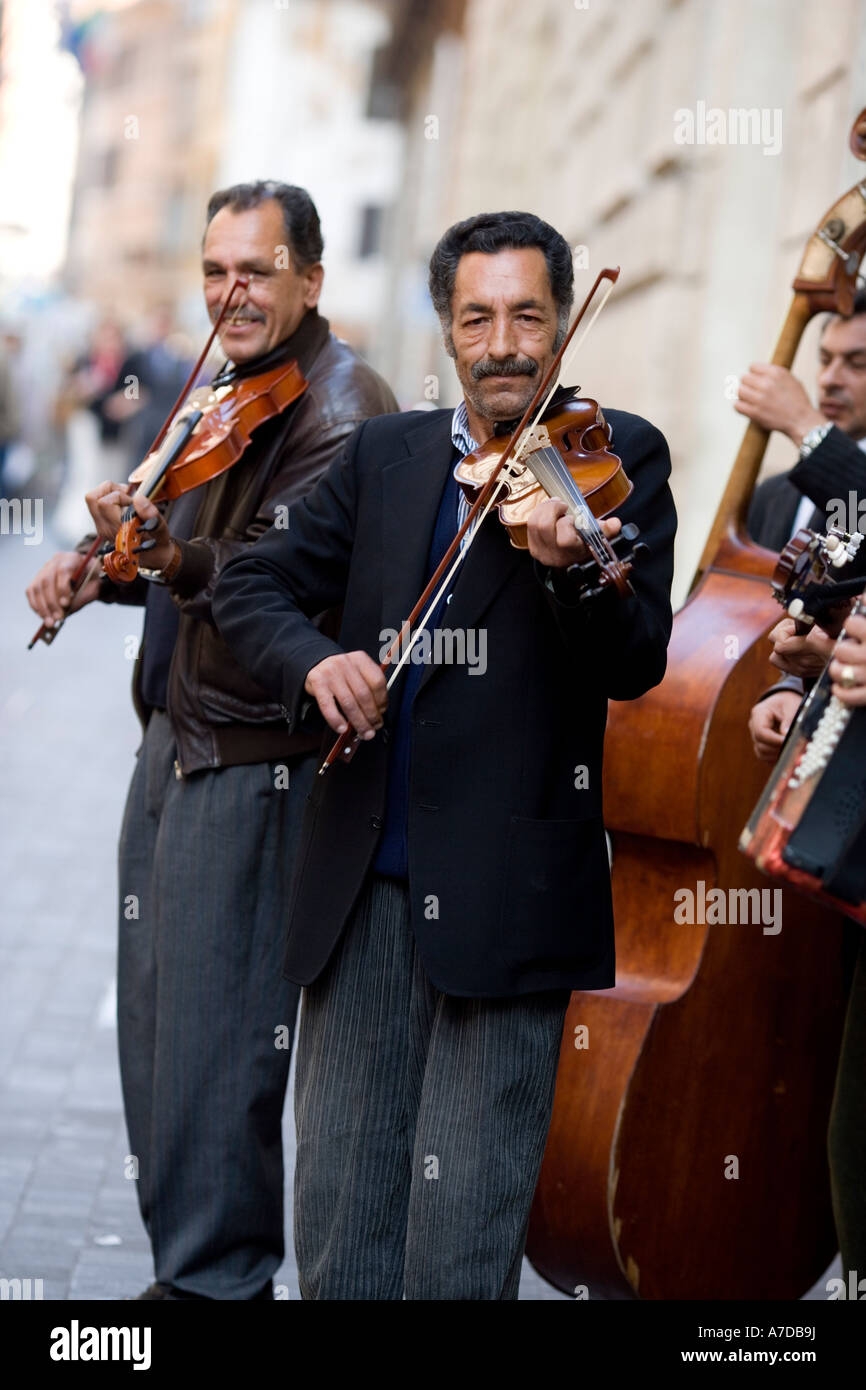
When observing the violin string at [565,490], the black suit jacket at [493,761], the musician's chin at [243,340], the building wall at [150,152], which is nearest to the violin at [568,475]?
the violin string at [565,490]

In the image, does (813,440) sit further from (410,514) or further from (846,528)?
(410,514)

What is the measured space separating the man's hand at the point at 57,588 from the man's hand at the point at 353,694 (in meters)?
1.05

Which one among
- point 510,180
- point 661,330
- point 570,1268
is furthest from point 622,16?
point 570,1268

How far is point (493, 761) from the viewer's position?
9.19 ft

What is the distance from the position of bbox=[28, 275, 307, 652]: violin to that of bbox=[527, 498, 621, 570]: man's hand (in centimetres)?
109

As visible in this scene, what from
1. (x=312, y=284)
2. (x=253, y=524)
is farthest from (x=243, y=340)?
(x=253, y=524)

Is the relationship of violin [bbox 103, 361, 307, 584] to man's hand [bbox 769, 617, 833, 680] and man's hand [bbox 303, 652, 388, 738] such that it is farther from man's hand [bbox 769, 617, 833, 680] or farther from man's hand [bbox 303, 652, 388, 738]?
man's hand [bbox 769, 617, 833, 680]

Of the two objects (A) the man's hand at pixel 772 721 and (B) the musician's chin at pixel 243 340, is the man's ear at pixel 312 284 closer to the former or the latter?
(B) the musician's chin at pixel 243 340

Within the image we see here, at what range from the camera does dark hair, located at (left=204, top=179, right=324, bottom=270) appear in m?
3.74

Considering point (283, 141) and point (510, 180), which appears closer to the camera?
point (510, 180)

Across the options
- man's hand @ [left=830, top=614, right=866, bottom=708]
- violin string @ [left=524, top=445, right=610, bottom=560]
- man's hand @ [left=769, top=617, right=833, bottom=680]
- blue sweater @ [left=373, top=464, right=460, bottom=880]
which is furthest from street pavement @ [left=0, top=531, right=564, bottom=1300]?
man's hand @ [left=830, top=614, right=866, bottom=708]
